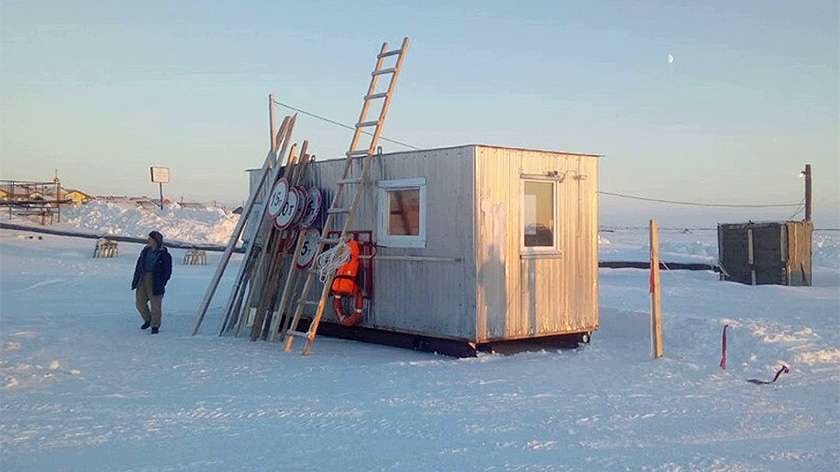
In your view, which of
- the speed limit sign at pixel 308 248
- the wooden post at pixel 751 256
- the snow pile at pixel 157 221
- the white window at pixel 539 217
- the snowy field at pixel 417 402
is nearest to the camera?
the snowy field at pixel 417 402

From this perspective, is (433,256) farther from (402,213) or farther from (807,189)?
(807,189)

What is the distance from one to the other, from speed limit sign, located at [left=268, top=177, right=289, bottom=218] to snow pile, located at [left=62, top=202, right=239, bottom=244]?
83.2ft

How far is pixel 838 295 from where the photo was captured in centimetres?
2020

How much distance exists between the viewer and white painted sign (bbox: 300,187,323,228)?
13438mm

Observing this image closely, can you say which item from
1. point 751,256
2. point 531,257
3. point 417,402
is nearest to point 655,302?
point 531,257

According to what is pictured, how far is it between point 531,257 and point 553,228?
66 cm

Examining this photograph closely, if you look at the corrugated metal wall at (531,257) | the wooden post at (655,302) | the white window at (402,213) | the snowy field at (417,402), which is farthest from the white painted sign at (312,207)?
the wooden post at (655,302)

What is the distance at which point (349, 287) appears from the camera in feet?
41.4

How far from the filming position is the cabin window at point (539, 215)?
1198 centimetres

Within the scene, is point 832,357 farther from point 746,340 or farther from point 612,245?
point 612,245

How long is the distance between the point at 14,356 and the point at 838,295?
18.1 metres

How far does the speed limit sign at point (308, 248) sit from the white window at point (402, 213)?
1.39 metres

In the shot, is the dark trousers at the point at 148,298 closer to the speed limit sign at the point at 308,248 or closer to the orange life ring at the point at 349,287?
the speed limit sign at the point at 308,248

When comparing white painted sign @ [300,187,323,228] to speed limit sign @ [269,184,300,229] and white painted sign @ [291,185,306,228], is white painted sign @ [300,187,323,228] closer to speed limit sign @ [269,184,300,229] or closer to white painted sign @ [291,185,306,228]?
white painted sign @ [291,185,306,228]
